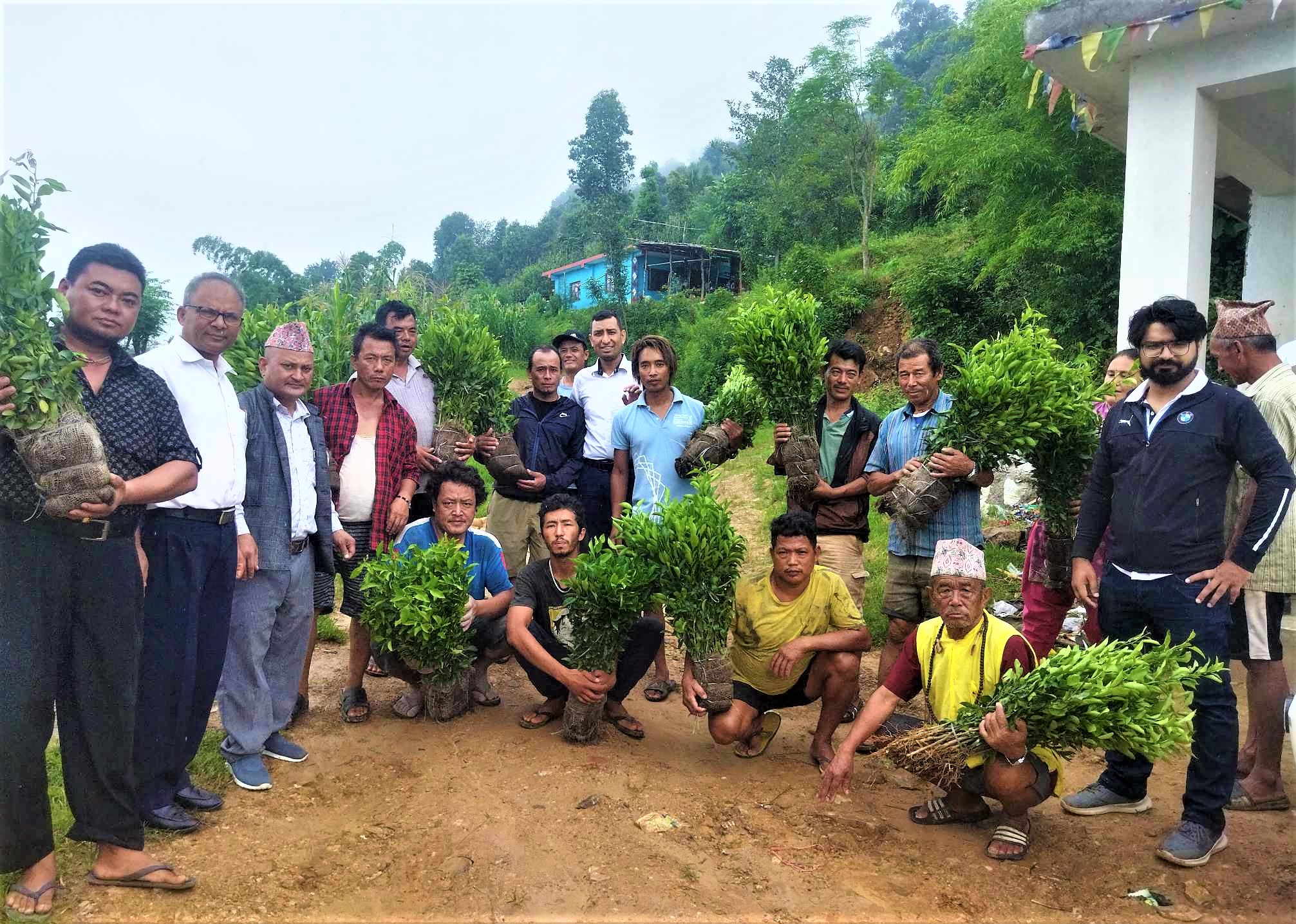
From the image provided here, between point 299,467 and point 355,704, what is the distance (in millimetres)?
1519

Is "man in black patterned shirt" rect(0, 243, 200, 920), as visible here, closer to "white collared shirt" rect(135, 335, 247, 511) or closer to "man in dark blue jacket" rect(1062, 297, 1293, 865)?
"white collared shirt" rect(135, 335, 247, 511)

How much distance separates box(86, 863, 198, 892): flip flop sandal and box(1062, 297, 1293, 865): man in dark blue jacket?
154 inches

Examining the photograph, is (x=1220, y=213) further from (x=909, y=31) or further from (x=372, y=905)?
(x=909, y=31)

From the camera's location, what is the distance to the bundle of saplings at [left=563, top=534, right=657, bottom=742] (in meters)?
4.30

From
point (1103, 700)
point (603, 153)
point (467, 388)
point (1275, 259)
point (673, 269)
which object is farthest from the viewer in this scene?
point (603, 153)

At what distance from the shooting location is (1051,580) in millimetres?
5027

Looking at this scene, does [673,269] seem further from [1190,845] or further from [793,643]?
[1190,845]

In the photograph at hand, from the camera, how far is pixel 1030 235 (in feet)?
46.1

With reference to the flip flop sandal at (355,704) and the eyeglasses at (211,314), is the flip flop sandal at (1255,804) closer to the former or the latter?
the flip flop sandal at (355,704)

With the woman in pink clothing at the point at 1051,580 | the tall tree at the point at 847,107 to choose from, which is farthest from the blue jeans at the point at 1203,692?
the tall tree at the point at 847,107

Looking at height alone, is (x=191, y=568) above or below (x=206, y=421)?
below

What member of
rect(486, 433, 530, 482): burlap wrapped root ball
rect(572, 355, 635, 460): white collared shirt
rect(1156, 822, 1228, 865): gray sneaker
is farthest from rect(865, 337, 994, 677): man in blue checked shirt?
rect(486, 433, 530, 482): burlap wrapped root ball

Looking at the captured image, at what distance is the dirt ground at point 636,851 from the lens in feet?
10.6

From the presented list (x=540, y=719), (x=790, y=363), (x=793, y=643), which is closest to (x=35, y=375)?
(x=540, y=719)
